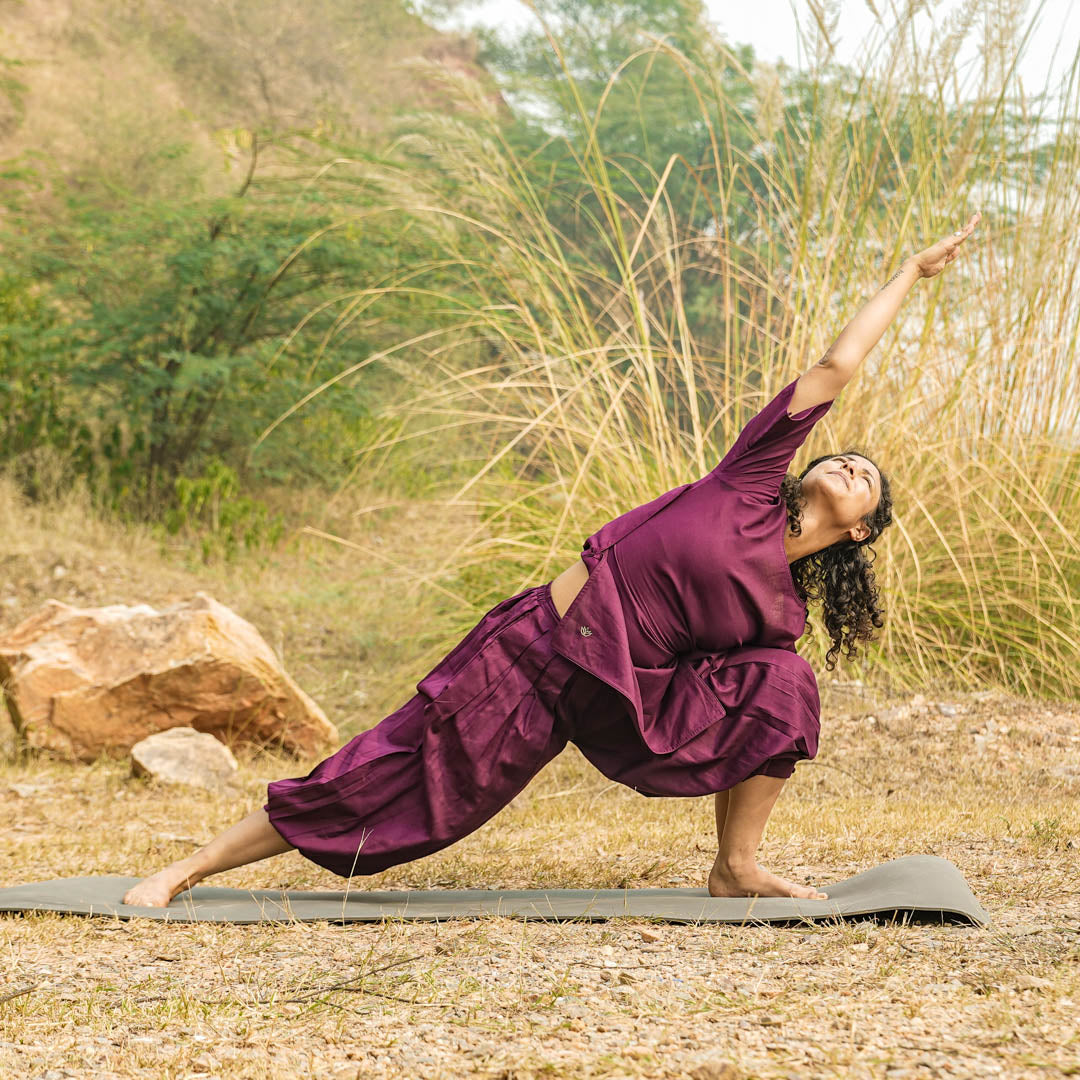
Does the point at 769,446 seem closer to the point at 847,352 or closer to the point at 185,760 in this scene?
the point at 847,352

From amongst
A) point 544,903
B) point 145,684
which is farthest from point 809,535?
point 145,684

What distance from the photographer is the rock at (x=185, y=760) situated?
3648mm

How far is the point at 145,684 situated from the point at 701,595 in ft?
8.03

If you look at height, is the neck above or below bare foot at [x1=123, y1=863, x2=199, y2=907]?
above

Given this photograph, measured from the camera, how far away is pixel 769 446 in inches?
86.0

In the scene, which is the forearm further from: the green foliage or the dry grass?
the green foliage

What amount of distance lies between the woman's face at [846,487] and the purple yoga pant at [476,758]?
377 millimetres

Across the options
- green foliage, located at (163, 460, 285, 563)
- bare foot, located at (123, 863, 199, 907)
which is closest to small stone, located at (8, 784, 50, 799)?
bare foot, located at (123, 863, 199, 907)

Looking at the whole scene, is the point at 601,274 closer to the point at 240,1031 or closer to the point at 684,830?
the point at 684,830

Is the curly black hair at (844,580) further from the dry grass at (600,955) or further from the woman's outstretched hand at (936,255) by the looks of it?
the dry grass at (600,955)

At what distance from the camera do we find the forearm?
2.13 metres

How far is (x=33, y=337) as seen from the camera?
7.13 m

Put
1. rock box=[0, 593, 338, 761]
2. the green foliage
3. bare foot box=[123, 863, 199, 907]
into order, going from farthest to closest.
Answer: the green foliage
rock box=[0, 593, 338, 761]
bare foot box=[123, 863, 199, 907]

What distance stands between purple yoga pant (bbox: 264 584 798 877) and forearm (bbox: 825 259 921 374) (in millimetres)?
629
